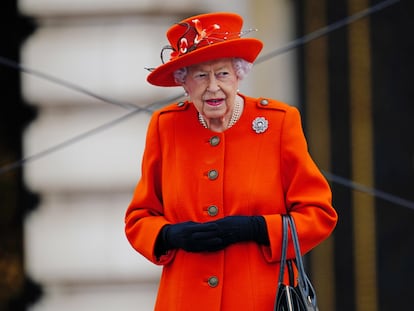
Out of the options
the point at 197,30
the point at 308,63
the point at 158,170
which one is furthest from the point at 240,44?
the point at 308,63

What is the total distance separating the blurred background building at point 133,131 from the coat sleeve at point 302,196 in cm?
156

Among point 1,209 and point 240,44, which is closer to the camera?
point 240,44

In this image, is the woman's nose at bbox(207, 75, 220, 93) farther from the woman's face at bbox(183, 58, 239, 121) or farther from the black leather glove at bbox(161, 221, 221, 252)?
the black leather glove at bbox(161, 221, 221, 252)

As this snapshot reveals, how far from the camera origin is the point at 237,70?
9.20ft

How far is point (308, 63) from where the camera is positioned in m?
4.35

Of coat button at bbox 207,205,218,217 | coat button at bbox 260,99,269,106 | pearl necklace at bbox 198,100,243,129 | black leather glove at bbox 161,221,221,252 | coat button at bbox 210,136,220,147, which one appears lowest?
black leather glove at bbox 161,221,221,252

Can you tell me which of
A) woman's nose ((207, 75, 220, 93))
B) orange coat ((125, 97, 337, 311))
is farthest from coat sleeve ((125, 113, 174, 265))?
woman's nose ((207, 75, 220, 93))

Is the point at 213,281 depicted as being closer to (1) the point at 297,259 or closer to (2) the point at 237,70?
(1) the point at 297,259

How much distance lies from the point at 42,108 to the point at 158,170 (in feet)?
5.35

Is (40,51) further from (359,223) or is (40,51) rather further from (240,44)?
(240,44)

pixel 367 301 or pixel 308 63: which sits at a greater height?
pixel 308 63

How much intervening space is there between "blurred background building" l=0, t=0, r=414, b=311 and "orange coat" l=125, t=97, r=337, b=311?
152 centimetres

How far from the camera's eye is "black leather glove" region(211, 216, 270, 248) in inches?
107

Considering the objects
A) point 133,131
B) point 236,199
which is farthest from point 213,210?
point 133,131
